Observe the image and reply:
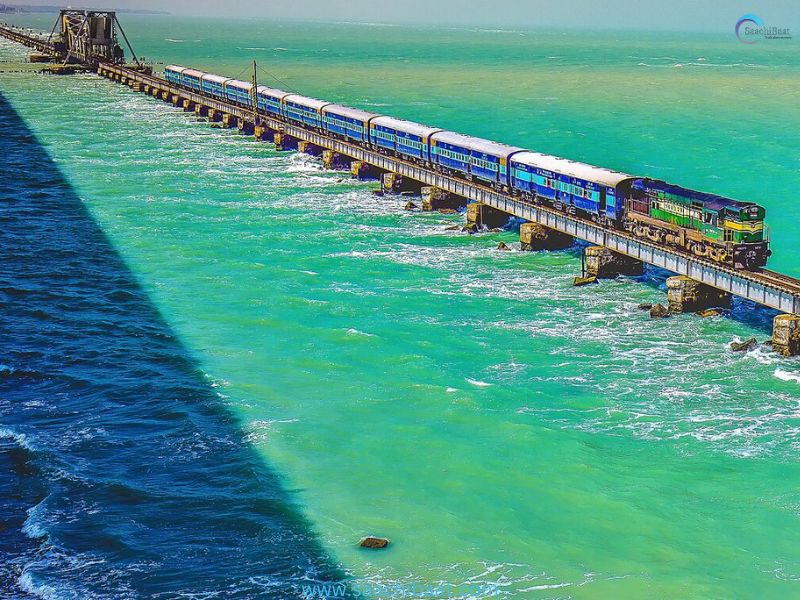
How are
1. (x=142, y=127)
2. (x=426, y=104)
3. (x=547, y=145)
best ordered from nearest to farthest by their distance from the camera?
1. (x=547, y=145)
2. (x=142, y=127)
3. (x=426, y=104)

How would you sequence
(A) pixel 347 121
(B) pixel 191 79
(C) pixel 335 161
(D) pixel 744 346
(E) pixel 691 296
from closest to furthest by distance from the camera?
(D) pixel 744 346, (E) pixel 691 296, (C) pixel 335 161, (A) pixel 347 121, (B) pixel 191 79

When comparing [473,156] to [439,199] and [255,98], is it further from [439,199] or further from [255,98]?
[255,98]

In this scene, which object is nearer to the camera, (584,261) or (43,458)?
(43,458)

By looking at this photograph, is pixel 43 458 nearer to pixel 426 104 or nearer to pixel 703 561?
pixel 703 561

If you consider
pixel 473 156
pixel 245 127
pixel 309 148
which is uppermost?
pixel 473 156

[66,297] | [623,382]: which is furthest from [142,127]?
[623,382]

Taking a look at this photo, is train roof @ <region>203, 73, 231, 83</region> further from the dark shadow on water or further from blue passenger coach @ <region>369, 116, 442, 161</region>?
the dark shadow on water

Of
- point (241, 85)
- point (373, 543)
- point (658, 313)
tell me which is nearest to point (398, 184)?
point (658, 313)
